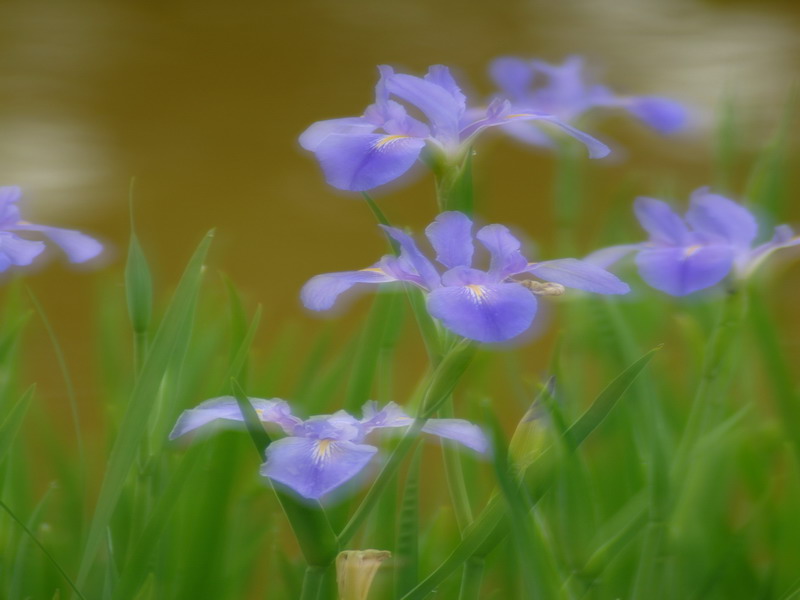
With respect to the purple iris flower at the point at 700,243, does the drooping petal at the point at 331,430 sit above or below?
below

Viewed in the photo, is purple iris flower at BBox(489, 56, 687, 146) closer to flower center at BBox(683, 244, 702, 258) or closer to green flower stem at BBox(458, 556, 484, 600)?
flower center at BBox(683, 244, 702, 258)

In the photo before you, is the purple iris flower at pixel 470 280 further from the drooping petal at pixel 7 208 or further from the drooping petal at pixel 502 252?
the drooping petal at pixel 7 208

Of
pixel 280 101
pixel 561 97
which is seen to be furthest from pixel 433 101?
pixel 280 101

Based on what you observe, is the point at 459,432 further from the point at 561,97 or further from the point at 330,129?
the point at 561,97

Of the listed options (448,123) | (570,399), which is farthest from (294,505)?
(570,399)

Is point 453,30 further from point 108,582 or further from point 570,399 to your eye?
point 108,582

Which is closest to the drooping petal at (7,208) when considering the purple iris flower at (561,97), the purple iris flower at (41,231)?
the purple iris flower at (41,231)

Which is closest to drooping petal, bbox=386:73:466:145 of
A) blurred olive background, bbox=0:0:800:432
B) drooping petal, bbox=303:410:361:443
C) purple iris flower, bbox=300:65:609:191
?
purple iris flower, bbox=300:65:609:191
